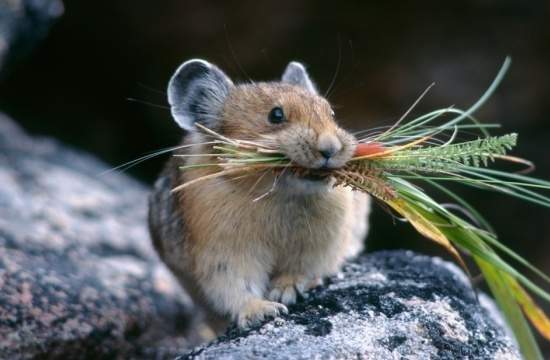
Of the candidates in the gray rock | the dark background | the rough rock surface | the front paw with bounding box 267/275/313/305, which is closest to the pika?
the front paw with bounding box 267/275/313/305

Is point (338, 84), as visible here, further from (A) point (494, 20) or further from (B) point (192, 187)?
(B) point (192, 187)

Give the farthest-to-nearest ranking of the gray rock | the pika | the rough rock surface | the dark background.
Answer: the dark background
the gray rock
the pika
the rough rock surface

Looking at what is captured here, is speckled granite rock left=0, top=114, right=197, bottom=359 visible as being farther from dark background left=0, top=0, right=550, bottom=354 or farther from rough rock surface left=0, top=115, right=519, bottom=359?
dark background left=0, top=0, right=550, bottom=354

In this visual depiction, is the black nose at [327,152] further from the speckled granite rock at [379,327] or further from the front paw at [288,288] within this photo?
the front paw at [288,288]

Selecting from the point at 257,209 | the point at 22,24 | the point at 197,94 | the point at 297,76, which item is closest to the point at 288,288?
the point at 257,209

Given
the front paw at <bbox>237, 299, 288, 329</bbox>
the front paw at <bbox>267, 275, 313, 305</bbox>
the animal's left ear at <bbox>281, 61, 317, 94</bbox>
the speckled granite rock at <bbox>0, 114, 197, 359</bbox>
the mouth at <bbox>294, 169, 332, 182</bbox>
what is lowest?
the speckled granite rock at <bbox>0, 114, 197, 359</bbox>

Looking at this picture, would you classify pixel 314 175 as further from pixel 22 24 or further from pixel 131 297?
pixel 22 24
